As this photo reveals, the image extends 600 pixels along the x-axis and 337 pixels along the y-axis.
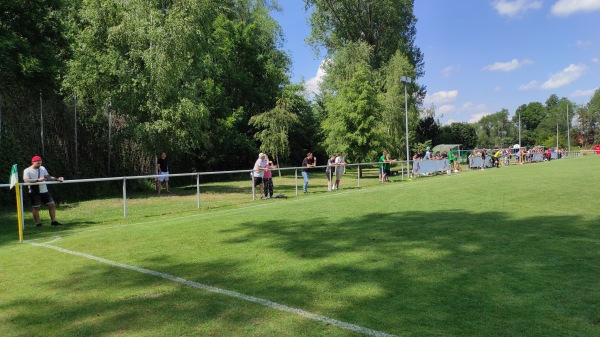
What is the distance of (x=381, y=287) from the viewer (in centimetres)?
484

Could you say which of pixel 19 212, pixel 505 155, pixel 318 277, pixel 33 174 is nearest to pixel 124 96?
pixel 33 174

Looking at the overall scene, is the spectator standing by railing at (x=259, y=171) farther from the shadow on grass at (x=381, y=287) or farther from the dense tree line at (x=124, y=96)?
the shadow on grass at (x=381, y=287)

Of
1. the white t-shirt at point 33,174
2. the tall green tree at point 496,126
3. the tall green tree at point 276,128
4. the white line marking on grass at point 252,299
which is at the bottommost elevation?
the white line marking on grass at point 252,299

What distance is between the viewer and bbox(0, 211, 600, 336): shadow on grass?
3877 mm

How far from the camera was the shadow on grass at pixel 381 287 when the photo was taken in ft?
12.7

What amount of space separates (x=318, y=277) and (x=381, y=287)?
83 cm

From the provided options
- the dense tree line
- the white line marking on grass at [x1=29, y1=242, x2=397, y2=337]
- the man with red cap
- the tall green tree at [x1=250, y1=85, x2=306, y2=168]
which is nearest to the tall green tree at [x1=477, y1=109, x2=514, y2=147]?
the tall green tree at [x1=250, y1=85, x2=306, y2=168]

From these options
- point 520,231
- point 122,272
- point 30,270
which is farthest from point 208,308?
point 520,231

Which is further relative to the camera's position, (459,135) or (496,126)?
(496,126)

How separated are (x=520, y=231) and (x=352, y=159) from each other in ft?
82.1

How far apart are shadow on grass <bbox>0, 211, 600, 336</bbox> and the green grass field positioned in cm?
2

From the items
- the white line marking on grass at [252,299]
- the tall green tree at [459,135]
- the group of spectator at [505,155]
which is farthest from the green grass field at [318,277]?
the tall green tree at [459,135]

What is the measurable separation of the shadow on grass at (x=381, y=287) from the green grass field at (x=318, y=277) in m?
0.02

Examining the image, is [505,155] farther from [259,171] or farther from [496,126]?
[496,126]
